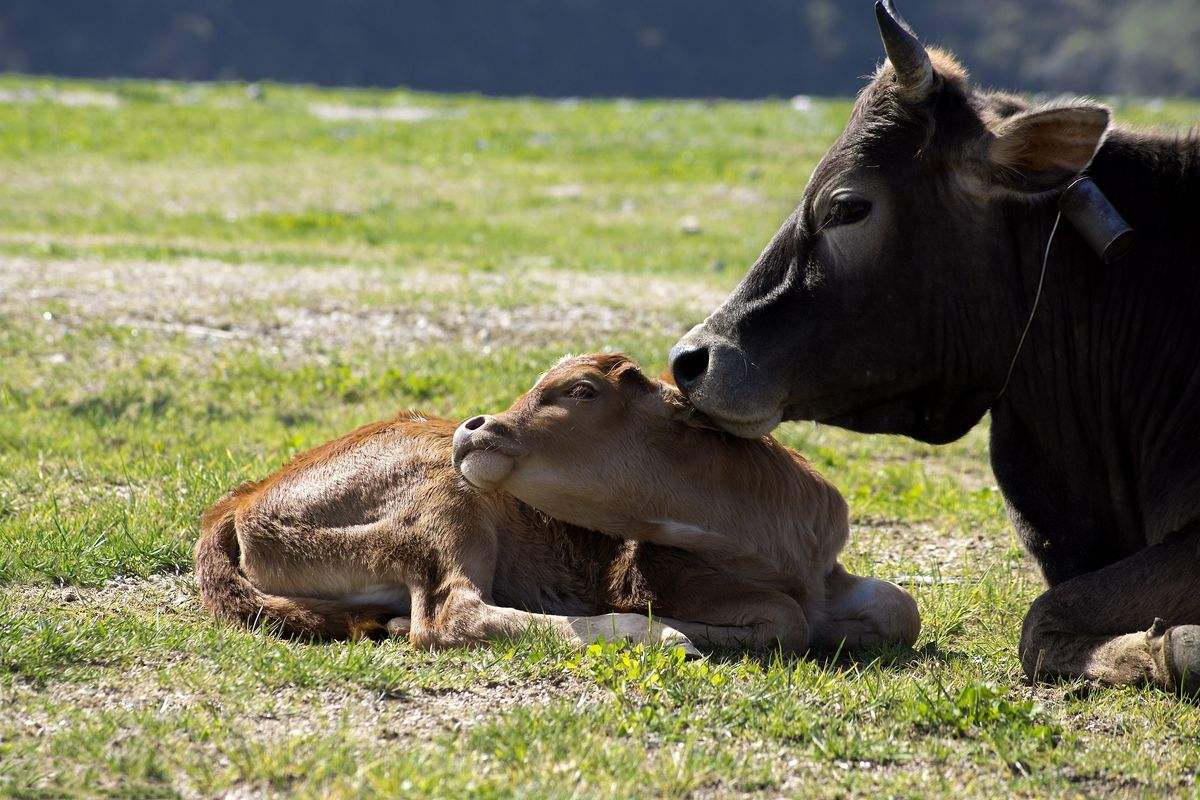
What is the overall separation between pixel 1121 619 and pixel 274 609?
3089 mm

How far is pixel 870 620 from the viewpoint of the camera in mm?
5832

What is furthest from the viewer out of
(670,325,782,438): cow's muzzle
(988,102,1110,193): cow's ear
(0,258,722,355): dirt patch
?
(0,258,722,355): dirt patch

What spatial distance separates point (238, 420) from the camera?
9.17 meters

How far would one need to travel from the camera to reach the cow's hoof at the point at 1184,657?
16.2 feet

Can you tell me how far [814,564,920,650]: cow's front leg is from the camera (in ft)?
19.1

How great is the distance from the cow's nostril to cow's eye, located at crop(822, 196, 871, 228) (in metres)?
0.70

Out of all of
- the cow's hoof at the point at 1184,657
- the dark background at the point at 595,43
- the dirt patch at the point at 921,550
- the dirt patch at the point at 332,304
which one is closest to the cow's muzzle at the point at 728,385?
the dirt patch at the point at 921,550

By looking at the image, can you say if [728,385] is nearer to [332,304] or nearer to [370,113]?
[332,304]

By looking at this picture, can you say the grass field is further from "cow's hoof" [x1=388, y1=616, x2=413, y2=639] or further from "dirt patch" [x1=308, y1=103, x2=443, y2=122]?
"dirt patch" [x1=308, y1=103, x2=443, y2=122]

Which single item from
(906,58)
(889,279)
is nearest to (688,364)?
(889,279)

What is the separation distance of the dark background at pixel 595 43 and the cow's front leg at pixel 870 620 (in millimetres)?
73893

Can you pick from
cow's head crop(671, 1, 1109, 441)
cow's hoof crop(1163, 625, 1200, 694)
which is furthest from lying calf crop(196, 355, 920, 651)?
cow's hoof crop(1163, 625, 1200, 694)

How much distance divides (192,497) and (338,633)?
182 cm

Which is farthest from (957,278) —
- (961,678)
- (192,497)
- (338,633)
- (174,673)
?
(192,497)
